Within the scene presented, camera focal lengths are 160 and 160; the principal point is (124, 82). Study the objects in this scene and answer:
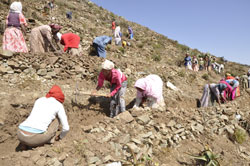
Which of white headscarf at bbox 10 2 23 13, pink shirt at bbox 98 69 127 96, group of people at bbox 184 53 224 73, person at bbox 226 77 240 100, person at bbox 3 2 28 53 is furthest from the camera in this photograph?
group of people at bbox 184 53 224 73

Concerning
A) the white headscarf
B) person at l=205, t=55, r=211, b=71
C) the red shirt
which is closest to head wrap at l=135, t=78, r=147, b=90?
the red shirt

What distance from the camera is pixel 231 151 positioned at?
3500 mm

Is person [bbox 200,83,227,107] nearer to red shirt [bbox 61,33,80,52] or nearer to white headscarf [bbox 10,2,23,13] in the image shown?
red shirt [bbox 61,33,80,52]

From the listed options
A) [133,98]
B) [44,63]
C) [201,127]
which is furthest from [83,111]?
[201,127]

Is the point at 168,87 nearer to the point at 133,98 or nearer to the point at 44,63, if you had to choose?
the point at 133,98

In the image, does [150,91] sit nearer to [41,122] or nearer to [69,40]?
[41,122]

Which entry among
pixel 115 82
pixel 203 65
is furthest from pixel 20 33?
pixel 203 65

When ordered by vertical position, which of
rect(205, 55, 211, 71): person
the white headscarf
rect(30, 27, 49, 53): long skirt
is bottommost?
rect(30, 27, 49, 53): long skirt

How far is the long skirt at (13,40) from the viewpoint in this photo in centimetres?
474

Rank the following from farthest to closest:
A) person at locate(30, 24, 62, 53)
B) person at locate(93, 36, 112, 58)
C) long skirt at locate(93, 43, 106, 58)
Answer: long skirt at locate(93, 43, 106, 58), person at locate(93, 36, 112, 58), person at locate(30, 24, 62, 53)

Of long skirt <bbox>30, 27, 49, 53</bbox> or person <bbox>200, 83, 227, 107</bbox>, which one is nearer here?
long skirt <bbox>30, 27, 49, 53</bbox>

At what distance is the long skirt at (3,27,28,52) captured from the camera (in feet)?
15.6

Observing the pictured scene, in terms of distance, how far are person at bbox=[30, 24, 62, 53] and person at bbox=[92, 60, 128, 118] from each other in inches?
92.8

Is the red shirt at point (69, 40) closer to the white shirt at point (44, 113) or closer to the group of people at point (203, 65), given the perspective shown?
the white shirt at point (44, 113)
